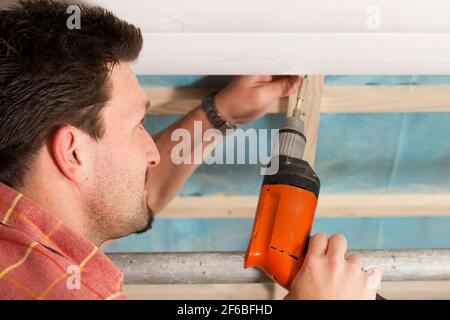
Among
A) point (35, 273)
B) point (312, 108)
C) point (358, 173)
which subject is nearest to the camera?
point (35, 273)

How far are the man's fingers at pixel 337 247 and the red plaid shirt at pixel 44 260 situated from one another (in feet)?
1.30

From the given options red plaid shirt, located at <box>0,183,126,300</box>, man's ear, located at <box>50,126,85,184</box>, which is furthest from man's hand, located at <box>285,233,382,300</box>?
man's ear, located at <box>50,126,85,184</box>

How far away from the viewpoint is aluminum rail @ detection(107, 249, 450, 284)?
104cm

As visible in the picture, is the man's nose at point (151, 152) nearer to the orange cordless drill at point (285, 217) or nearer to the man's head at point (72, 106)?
the man's head at point (72, 106)

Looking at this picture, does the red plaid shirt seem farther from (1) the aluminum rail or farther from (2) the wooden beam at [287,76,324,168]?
(2) the wooden beam at [287,76,324,168]

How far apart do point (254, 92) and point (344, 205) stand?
2.53ft

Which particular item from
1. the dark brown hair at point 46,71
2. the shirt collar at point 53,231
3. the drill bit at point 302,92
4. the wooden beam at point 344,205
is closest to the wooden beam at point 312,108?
the drill bit at point 302,92

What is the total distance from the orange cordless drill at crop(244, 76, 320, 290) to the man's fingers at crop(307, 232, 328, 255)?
0.06ft

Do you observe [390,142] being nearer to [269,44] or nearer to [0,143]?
[269,44]

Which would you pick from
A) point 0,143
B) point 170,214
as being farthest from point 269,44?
point 170,214

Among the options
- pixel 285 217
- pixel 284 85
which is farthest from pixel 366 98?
pixel 285 217

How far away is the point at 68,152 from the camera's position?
2.97 ft

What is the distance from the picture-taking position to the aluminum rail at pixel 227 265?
3.42 ft

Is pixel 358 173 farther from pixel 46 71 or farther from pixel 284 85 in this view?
pixel 46 71
